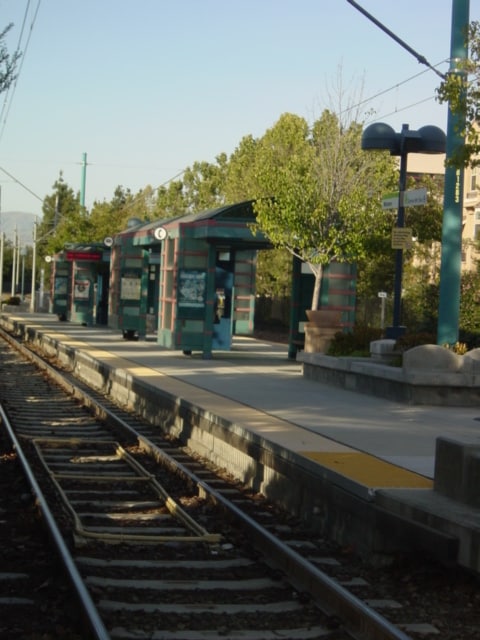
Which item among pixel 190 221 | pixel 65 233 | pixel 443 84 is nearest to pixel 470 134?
pixel 443 84

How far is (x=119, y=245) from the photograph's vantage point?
3969cm

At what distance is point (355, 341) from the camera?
2292 cm

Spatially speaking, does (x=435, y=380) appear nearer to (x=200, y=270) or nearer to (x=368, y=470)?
(x=368, y=470)

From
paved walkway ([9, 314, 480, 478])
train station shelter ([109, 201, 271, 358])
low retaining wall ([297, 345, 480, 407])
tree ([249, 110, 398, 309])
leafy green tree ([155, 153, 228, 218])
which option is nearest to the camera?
paved walkway ([9, 314, 480, 478])

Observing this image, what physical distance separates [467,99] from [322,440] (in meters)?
4.79

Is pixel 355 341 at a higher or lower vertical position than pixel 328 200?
lower

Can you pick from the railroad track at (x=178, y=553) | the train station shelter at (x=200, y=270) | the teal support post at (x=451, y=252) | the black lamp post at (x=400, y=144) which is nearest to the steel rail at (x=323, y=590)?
the railroad track at (x=178, y=553)

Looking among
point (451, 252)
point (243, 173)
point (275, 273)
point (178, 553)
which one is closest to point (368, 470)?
point (178, 553)

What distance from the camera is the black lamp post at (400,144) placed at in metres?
20.6

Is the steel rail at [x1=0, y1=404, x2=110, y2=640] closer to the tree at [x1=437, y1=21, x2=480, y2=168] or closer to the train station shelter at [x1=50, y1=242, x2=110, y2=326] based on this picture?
the tree at [x1=437, y1=21, x2=480, y2=168]

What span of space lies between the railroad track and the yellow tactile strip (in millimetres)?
664

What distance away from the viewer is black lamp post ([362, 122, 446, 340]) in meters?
20.6

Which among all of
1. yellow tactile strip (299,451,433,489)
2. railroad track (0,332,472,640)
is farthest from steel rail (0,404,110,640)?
yellow tactile strip (299,451,433,489)

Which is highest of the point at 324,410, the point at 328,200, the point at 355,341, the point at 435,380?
the point at 328,200
